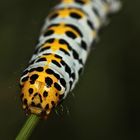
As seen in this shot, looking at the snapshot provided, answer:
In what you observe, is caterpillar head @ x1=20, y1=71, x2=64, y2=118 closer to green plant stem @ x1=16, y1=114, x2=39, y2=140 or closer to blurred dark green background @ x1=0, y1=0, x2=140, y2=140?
green plant stem @ x1=16, y1=114, x2=39, y2=140

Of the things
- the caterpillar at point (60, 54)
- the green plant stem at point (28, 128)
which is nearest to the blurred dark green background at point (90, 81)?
the caterpillar at point (60, 54)

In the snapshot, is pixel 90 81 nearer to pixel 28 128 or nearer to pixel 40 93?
pixel 40 93

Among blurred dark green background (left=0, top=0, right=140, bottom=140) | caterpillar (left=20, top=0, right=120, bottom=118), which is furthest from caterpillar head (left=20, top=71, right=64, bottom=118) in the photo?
blurred dark green background (left=0, top=0, right=140, bottom=140)

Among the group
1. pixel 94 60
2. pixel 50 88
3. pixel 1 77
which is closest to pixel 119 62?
pixel 94 60

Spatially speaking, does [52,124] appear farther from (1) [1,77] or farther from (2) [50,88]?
(2) [50,88]

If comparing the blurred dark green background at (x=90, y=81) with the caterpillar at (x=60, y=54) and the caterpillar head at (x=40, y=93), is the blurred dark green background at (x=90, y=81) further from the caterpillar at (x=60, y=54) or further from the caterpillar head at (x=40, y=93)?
the caterpillar head at (x=40, y=93)

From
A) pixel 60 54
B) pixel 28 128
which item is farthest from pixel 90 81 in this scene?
pixel 28 128
